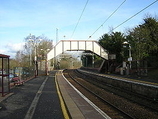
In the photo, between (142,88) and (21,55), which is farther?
(21,55)

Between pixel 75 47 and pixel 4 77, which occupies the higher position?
pixel 75 47

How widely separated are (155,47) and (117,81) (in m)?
13.3

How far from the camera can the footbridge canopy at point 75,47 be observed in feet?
134

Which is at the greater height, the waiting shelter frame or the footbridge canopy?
the footbridge canopy

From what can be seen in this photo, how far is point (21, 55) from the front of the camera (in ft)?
210

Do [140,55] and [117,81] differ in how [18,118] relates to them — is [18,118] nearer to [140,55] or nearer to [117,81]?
[117,81]

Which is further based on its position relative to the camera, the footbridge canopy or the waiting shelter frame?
the footbridge canopy

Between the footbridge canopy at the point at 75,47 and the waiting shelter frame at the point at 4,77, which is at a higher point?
the footbridge canopy at the point at 75,47

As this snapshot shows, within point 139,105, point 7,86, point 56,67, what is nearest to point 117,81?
point 139,105

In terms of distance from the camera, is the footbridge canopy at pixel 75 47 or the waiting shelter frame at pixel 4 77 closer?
the waiting shelter frame at pixel 4 77

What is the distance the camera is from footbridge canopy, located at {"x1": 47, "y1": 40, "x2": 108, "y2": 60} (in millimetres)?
40750

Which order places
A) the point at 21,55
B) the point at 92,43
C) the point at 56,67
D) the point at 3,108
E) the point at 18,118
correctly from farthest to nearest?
the point at 56,67 < the point at 21,55 < the point at 92,43 < the point at 3,108 < the point at 18,118

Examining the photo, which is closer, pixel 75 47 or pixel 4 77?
pixel 4 77

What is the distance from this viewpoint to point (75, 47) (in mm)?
41062
